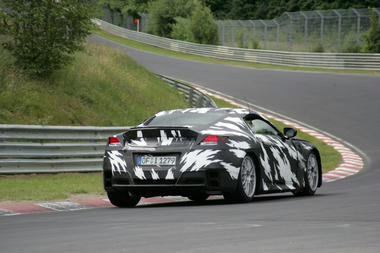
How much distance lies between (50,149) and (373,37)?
3618cm

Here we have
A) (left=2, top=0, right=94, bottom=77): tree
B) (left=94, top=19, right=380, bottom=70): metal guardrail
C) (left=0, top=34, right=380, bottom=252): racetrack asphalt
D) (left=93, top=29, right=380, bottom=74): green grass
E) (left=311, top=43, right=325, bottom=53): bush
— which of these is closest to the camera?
(left=0, top=34, right=380, bottom=252): racetrack asphalt

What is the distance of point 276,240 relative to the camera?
24.2ft

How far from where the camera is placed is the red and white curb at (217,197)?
441 inches

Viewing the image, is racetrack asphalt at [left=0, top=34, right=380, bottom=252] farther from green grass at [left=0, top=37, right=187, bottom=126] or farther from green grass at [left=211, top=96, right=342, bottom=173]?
green grass at [left=0, top=37, right=187, bottom=126]

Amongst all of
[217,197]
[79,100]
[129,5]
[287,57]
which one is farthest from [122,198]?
[129,5]

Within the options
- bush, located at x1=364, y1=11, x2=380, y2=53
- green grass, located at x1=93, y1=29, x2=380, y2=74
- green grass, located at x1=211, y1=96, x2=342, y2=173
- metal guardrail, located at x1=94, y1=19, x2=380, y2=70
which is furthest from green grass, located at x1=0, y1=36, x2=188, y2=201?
bush, located at x1=364, y1=11, x2=380, y2=53

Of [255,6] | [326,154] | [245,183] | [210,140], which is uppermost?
[210,140]

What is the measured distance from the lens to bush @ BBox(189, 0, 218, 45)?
66812 mm

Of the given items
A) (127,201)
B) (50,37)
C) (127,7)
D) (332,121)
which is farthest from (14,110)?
(127,7)

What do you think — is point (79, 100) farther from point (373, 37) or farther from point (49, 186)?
point (373, 37)

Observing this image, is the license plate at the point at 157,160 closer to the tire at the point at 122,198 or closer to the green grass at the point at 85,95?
the tire at the point at 122,198

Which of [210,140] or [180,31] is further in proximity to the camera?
[180,31]

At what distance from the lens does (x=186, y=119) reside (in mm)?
11789

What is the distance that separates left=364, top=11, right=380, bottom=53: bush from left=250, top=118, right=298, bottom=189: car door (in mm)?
38482
